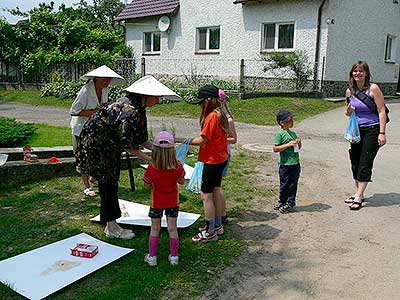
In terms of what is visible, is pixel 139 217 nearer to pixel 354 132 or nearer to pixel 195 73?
pixel 354 132

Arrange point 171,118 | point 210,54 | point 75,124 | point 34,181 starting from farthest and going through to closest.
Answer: point 210,54 → point 171,118 → point 34,181 → point 75,124

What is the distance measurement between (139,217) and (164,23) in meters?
20.1

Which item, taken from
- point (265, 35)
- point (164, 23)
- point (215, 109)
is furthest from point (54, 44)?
point (215, 109)

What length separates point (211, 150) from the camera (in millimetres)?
4656

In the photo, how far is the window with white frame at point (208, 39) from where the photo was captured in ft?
73.3

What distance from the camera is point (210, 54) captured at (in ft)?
73.4

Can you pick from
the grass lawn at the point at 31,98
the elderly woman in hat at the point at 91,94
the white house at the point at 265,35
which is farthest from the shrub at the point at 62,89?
the elderly woman in hat at the point at 91,94

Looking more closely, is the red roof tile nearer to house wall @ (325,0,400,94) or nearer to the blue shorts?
house wall @ (325,0,400,94)

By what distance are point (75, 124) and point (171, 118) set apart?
872 cm

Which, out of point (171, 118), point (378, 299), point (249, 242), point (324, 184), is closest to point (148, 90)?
point (249, 242)

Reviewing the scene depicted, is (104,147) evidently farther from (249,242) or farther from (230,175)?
(230,175)

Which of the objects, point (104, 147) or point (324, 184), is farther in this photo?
point (324, 184)

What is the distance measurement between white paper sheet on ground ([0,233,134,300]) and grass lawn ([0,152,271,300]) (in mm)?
70

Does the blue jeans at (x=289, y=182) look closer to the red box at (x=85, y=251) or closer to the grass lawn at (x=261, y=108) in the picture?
the red box at (x=85, y=251)
